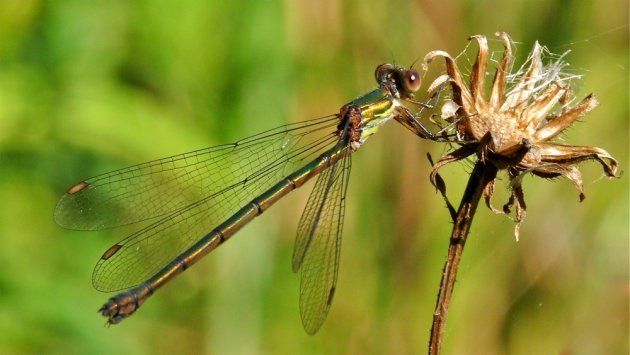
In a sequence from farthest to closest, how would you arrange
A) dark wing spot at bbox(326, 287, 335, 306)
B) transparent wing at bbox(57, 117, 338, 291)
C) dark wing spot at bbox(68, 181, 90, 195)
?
transparent wing at bbox(57, 117, 338, 291), dark wing spot at bbox(68, 181, 90, 195), dark wing spot at bbox(326, 287, 335, 306)

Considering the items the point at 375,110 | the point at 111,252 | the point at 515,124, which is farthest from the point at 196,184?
the point at 515,124

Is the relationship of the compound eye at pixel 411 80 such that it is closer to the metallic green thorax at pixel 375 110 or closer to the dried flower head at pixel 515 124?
the metallic green thorax at pixel 375 110

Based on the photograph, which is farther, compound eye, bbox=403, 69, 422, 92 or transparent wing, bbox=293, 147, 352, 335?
compound eye, bbox=403, 69, 422, 92

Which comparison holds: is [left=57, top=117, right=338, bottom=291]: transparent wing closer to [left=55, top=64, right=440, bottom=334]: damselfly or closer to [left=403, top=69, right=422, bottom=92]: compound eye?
[left=55, top=64, right=440, bottom=334]: damselfly

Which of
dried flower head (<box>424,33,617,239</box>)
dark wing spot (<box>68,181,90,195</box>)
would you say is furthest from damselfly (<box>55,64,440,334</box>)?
dried flower head (<box>424,33,617,239</box>)

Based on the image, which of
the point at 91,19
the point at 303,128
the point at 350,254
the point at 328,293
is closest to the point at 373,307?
the point at 350,254

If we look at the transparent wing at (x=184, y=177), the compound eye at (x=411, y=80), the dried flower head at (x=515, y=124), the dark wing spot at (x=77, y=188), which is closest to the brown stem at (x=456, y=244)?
the dried flower head at (x=515, y=124)
